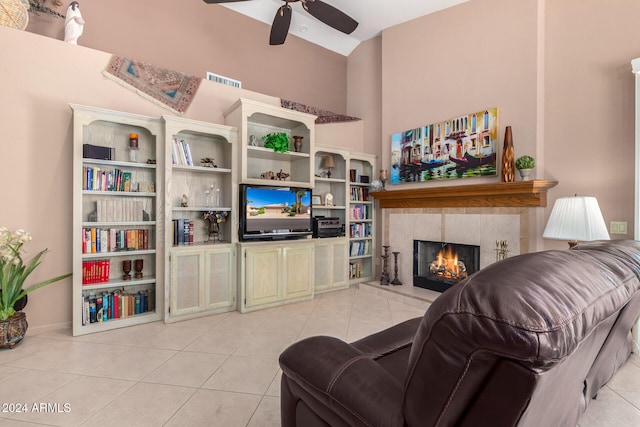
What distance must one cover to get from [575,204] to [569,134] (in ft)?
2.93

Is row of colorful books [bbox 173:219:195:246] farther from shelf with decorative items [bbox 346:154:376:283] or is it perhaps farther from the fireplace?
the fireplace

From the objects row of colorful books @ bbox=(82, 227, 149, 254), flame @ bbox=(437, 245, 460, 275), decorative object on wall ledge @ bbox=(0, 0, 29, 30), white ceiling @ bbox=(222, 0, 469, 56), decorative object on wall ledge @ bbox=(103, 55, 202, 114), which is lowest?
flame @ bbox=(437, 245, 460, 275)

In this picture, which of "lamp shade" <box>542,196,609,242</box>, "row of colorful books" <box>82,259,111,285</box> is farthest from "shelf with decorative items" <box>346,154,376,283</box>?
"row of colorful books" <box>82,259,111,285</box>

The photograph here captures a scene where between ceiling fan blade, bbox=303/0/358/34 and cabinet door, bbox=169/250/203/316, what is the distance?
2.77 metres

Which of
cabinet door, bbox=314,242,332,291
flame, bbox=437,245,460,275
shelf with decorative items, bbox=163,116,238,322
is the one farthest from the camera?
cabinet door, bbox=314,242,332,291

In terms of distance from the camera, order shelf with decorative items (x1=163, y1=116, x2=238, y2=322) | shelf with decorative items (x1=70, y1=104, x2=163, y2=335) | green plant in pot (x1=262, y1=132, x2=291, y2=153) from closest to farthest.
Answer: shelf with decorative items (x1=70, y1=104, x2=163, y2=335), shelf with decorative items (x1=163, y1=116, x2=238, y2=322), green plant in pot (x1=262, y1=132, x2=291, y2=153)

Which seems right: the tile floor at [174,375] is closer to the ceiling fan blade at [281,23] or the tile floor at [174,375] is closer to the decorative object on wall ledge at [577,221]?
the decorative object on wall ledge at [577,221]

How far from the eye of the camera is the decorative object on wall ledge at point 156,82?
321 centimetres

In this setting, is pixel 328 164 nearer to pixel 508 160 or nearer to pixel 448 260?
pixel 448 260

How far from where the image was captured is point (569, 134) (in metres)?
2.95

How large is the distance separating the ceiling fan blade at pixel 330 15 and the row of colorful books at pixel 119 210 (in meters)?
2.72

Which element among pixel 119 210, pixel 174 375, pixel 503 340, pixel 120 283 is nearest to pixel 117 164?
pixel 119 210

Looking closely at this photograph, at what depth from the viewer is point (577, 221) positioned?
246 centimetres

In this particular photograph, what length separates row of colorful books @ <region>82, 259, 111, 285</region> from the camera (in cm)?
288
